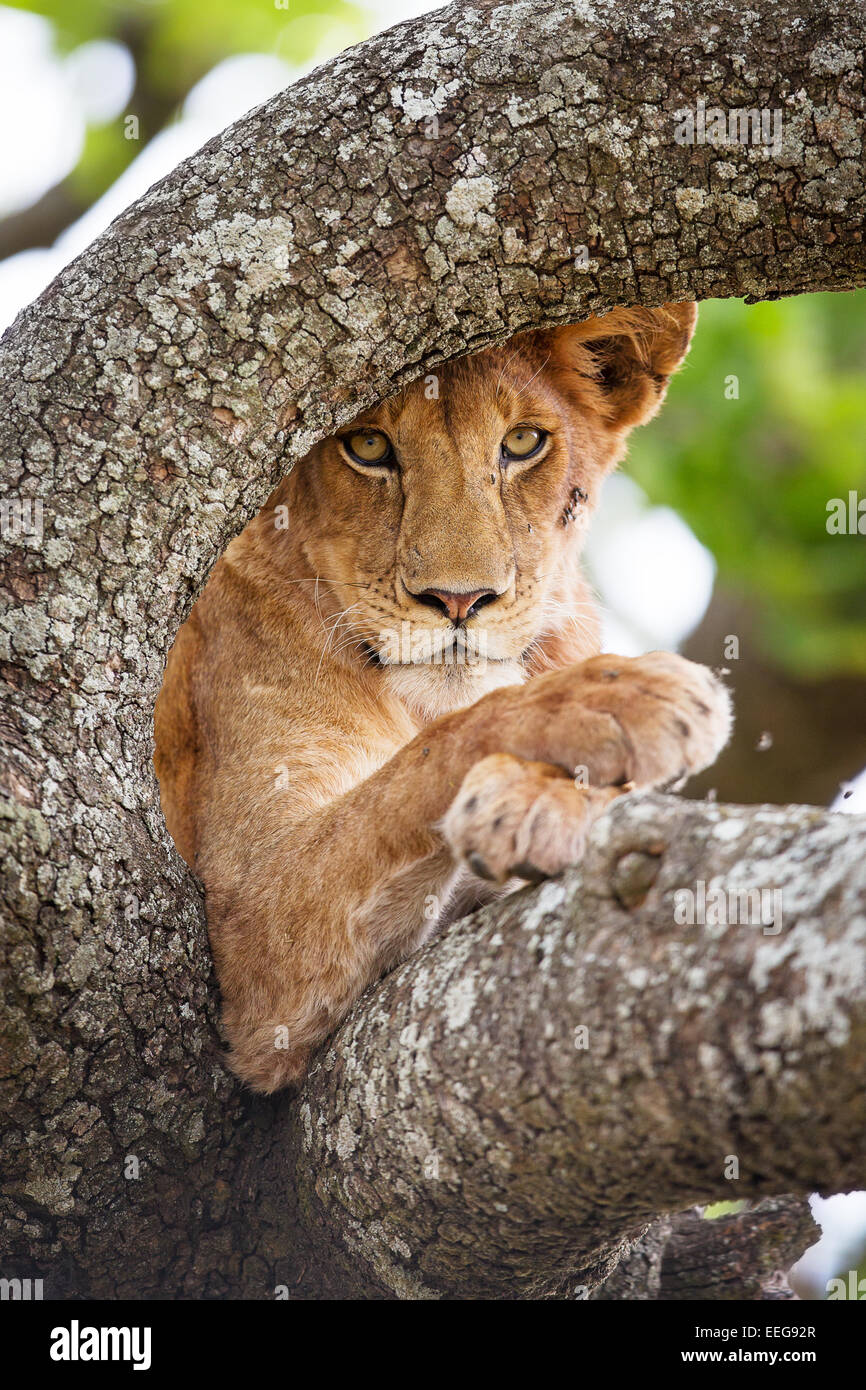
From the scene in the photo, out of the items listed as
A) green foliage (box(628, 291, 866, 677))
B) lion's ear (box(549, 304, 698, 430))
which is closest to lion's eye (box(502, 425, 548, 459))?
lion's ear (box(549, 304, 698, 430))

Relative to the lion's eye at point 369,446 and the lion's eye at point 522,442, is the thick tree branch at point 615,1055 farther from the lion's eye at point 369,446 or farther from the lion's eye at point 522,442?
the lion's eye at point 522,442

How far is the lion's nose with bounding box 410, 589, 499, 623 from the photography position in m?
3.29

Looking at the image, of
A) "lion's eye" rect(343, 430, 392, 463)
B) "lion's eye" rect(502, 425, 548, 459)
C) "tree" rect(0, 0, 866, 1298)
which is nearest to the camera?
"tree" rect(0, 0, 866, 1298)

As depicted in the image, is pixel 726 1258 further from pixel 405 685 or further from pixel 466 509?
pixel 466 509

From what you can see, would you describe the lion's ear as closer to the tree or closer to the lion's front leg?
the tree

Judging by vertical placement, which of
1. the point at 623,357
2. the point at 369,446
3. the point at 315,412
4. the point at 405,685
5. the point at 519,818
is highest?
the point at 623,357

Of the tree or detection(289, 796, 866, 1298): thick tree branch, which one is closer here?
detection(289, 796, 866, 1298): thick tree branch

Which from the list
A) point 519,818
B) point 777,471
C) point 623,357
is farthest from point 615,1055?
point 777,471

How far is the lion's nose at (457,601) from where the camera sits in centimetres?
329

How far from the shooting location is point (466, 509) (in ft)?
10.9

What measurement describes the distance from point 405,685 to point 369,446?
64 cm

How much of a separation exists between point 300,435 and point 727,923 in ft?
4.89

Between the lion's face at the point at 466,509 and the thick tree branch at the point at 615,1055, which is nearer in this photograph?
the thick tree branch at the point at 615,1055

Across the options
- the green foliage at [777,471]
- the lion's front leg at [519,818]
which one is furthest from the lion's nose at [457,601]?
the green foliage at [777,471]
